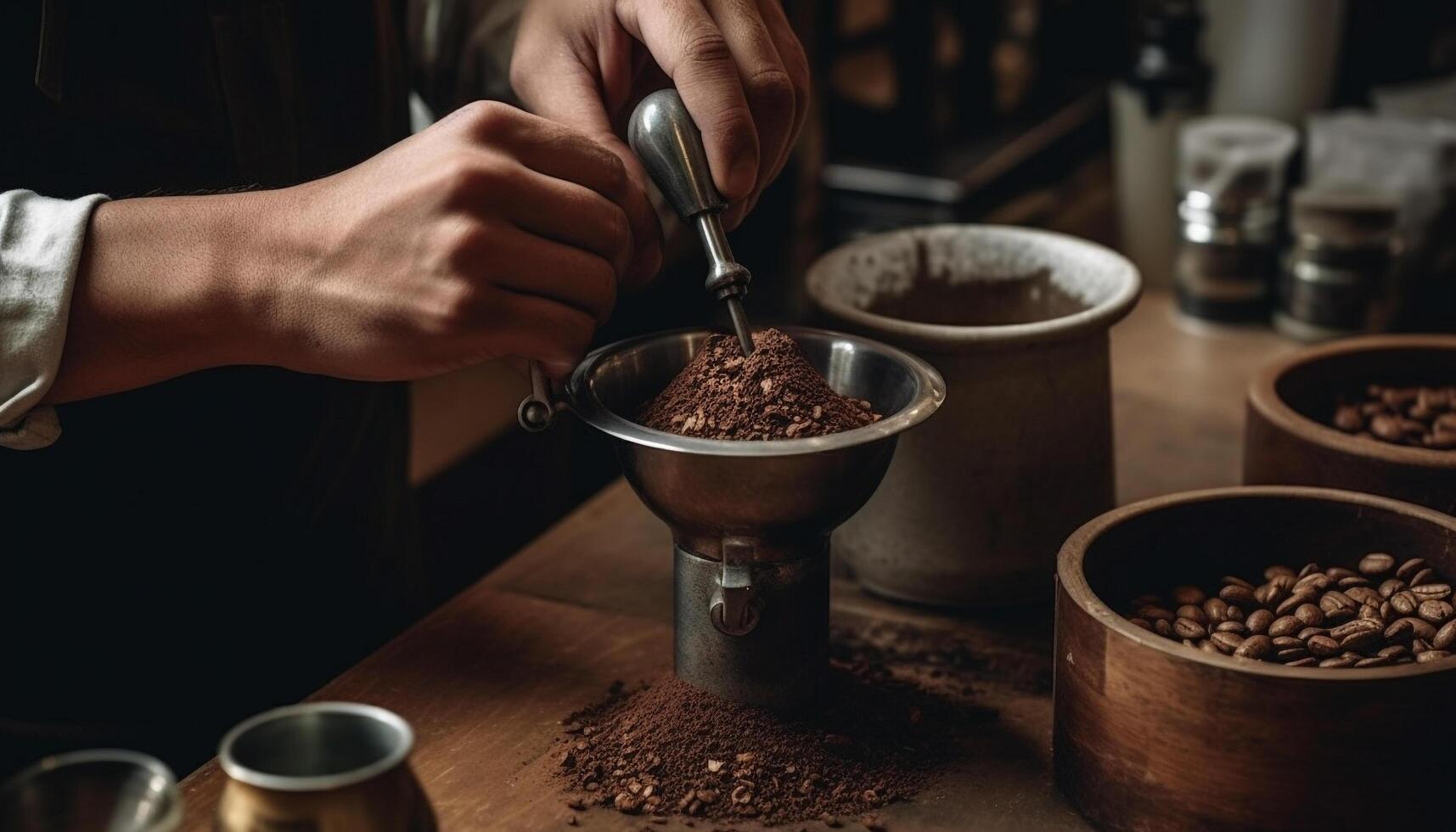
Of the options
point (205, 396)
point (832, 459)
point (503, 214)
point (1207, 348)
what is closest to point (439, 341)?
point (503, 214)

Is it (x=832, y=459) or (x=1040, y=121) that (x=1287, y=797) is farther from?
(x=1040, y=121)

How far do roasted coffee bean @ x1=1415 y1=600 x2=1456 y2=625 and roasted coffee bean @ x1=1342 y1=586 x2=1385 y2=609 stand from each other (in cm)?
3

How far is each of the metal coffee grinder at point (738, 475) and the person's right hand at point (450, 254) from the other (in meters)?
0.09

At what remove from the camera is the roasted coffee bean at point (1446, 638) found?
0.97m

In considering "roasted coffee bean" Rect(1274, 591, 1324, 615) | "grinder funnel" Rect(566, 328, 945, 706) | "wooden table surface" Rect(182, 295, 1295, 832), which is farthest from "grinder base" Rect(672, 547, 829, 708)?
"roasted coffee bean" Rect(1274, 591, 1324, 615)

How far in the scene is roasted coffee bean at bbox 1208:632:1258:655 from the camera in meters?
1.00

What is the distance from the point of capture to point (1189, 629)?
1029 millimetres

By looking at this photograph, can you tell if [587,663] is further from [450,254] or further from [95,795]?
[95,795]

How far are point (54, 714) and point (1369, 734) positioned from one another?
3.65ft

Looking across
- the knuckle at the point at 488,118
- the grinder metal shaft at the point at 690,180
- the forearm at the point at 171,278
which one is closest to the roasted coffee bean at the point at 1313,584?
the grinder metal shaft at the point at 690,180

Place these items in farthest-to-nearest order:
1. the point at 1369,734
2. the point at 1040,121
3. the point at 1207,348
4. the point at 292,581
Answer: the point at 1040,121
the point at 1207,348
the point at 292,581
the point at 1369,734

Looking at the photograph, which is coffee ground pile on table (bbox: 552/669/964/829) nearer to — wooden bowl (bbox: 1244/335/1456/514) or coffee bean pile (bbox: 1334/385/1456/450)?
wooden bowl (bbox: 1244/335/1456/514)

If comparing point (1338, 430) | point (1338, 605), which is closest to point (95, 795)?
point (1338, 605)

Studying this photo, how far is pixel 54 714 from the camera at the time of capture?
51.4 inches
